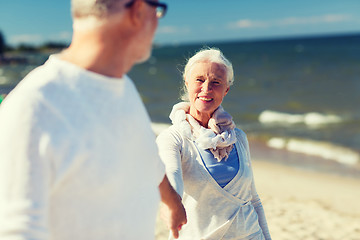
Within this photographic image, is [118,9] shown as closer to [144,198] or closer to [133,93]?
[133,93]

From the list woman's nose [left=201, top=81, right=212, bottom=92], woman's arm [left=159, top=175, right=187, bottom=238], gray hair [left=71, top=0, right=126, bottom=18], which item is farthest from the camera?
woman's nose [left=201, top=81, right=212, bottom=92]

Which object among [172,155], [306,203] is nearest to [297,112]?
[306,203]

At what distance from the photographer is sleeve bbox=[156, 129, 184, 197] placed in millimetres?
2164

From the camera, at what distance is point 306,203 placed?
6.64m

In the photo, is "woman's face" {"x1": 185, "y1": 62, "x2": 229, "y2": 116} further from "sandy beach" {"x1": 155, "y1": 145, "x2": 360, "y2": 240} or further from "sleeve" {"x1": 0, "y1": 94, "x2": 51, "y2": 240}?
"sandy beach" {"x1": 155, "y1": 145, "x2": 360, "y2": 240}

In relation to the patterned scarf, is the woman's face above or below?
above

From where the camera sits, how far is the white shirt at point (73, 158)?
1.00 meters

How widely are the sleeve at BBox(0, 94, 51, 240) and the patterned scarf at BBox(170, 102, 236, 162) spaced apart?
153 cm

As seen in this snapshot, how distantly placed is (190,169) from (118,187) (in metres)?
1.27

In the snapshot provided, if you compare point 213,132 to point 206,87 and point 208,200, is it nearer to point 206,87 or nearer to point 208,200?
point 206,87

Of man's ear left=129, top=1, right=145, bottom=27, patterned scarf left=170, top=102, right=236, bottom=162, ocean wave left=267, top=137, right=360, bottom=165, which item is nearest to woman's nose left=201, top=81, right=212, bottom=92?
patterned scarf left=170, top=102, right=236, bottom=162

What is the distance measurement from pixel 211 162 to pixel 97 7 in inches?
59.5

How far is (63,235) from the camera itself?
1155 millimetres

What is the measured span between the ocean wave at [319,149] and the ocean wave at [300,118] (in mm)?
2913
